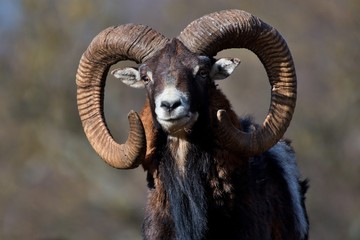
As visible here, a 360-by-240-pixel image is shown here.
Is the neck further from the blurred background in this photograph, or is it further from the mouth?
the blurred background

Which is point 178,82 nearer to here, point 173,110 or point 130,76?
point 173,110

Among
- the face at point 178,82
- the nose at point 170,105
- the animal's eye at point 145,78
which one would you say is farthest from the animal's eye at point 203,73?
the nose at point 170,105

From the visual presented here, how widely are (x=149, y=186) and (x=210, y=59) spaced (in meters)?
1.71

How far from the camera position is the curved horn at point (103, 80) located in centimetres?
A: 1650

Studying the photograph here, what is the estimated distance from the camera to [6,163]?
53.4 meters

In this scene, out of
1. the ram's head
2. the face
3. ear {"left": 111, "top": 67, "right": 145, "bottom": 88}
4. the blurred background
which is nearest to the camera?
the face

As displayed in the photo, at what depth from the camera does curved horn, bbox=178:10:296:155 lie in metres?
16.5

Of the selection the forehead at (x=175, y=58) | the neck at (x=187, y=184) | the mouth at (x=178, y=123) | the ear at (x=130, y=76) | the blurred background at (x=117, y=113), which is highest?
the forehead at (x=175, y=58)

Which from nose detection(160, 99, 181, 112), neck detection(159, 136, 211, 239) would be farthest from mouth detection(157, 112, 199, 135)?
neck detection(159, 136, 211, 239)

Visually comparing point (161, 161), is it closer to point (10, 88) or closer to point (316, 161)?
point (316, 161)

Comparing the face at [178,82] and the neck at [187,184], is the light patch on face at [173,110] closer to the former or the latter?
the face at [178,82]

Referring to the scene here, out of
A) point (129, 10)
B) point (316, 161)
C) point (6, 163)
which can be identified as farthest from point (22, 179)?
point (316, 161)

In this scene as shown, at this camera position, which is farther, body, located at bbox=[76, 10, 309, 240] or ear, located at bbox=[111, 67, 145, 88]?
ear, located at bbox=[111, 67, 145, 88]

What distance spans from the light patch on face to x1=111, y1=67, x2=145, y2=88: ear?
1.21 m
